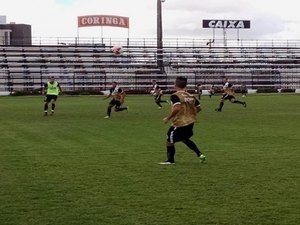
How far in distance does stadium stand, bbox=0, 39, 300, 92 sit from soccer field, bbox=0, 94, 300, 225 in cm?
4895

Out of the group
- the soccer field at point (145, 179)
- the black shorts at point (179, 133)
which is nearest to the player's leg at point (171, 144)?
the black shorts at point (179, 133)

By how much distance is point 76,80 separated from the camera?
230 feet

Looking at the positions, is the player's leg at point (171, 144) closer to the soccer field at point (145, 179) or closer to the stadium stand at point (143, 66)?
the soccer field at point (145, 179)

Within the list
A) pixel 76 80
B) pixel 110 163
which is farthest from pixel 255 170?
pixel 76 80

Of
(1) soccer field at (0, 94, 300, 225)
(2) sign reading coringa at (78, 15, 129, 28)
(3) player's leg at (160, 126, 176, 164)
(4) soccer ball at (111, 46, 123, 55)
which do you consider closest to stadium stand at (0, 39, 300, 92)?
(4) soccer ball at (111, 46, 123, 55)

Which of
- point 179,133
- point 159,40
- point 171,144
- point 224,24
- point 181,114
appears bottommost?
point 171,144

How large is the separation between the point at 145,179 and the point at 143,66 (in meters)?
61.7

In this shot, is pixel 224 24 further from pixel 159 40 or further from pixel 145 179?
pixel 145 179

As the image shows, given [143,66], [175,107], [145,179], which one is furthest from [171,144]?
[143,66]

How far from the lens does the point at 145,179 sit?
426 inches

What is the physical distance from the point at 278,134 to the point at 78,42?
183 feet

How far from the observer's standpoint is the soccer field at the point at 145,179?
26.3 ft

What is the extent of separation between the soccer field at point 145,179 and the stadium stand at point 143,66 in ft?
161

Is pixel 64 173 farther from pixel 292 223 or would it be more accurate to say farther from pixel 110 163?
pixel 292 223
